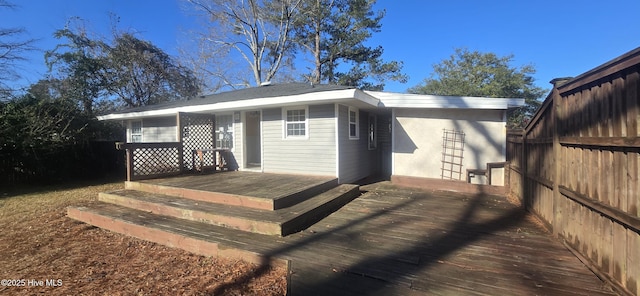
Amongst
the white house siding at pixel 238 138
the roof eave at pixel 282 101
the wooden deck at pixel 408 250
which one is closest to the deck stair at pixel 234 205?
the wooden deck at pixel 408 250

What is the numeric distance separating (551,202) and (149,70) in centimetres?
2052

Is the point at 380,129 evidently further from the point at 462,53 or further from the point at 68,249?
the point at 462,53

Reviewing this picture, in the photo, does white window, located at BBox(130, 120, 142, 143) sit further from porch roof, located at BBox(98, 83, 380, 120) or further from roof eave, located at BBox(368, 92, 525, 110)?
roof eave, located at BBox(368, 92, 525, 110)

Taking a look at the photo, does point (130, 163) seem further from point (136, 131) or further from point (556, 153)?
point (556, 153)

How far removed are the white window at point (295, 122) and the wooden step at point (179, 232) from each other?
12.9 feet

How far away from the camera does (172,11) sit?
1720cm

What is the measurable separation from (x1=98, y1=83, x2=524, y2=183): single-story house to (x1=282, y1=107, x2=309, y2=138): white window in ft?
0.09

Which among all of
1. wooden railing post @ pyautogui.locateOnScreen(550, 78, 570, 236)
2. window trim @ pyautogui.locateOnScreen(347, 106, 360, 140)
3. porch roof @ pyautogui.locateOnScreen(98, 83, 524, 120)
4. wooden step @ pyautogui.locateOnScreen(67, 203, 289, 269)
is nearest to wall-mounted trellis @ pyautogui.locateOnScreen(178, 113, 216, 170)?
porch roof @ pyautogui.locateOnScreen(98, 83, 524, 120)

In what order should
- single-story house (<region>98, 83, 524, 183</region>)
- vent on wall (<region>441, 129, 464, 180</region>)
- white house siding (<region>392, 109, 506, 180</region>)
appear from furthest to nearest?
1. vent on wall (<region>441, 129, 464, 180</region>)
2. white house siding (<region>392, 109, 506, 180</region>)
3. single-story house (<region>98, 83, 524, 183</region>)

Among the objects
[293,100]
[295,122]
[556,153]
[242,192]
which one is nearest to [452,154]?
[556,153]

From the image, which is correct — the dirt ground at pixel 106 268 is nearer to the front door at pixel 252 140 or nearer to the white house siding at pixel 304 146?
the white house siding at pixel 304 146

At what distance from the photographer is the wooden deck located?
2461 millimetres

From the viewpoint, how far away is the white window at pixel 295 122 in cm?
753

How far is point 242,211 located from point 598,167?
4259 mm
